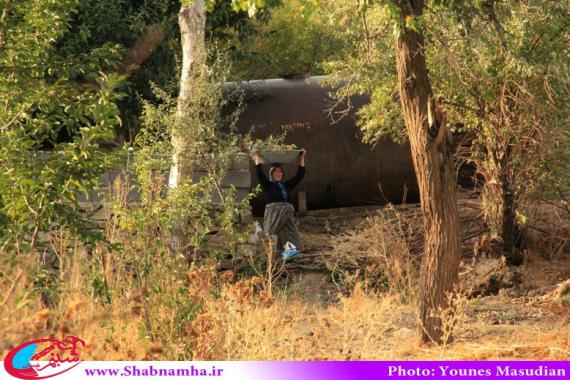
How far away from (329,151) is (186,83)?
3732 millimetres

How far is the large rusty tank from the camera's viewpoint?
1648 centimetres

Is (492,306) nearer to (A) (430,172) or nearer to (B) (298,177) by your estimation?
(A) (430,172)

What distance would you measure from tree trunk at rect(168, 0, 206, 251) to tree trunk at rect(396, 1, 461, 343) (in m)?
4.42

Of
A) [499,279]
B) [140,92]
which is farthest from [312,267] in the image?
[140,92]

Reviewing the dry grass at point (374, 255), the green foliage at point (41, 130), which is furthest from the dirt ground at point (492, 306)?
the green foliage at point (41, 130)

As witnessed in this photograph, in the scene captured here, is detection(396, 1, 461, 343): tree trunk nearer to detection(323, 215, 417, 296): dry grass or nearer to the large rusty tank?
detection(323, 215, 417, 296): dry grass

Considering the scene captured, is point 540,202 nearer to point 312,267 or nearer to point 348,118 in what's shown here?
point 312,267

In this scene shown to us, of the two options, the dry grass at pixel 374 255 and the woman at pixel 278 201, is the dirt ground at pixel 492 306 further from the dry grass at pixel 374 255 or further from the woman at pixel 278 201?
the woman at pixel 278 201

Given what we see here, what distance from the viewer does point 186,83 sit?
1348cm

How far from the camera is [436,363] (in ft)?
25.2

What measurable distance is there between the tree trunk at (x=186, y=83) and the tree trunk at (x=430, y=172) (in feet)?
14.5

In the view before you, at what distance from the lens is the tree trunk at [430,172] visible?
27.9ft

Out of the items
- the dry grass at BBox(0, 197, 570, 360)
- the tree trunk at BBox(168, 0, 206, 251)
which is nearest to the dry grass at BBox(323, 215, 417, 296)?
the dry grass at BBox(0, 197, 570, 360)

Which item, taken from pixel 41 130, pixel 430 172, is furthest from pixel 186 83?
pixel 41 130
